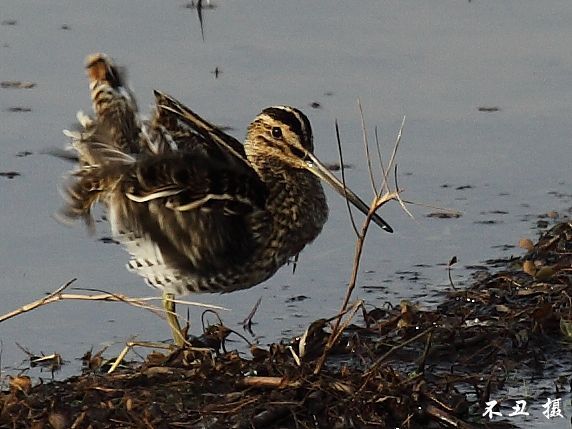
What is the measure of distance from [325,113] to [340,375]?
3.05m

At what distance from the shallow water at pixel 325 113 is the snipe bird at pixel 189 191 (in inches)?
14.9

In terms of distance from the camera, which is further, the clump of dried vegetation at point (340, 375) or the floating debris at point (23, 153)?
the floating debris at point (23, 153)

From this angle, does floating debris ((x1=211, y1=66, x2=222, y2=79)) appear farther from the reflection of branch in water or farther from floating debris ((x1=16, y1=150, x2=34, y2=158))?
floating debris ((x1=16, y1=150, x2=34, y2=158))

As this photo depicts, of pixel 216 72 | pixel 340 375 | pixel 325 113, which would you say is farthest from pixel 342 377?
pixel 216 72

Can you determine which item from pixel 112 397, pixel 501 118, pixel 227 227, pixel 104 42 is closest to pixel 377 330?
pixel 227 227

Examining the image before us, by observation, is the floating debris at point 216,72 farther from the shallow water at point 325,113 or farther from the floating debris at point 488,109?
the floating debris at point 488,109

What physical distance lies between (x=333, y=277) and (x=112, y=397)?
1.69m

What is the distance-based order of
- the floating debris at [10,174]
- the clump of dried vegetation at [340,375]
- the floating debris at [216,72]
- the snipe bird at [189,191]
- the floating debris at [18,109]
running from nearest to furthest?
the clump of dried vegetation at [340,375] < the snipe bird at [189,191] < the floating debris at [10,174] < the floating debris at [18,109] < the floating debris at [216,72]

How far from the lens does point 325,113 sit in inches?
321

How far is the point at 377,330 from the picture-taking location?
6117 millimetres

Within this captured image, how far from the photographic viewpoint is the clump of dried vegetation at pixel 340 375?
5.07m

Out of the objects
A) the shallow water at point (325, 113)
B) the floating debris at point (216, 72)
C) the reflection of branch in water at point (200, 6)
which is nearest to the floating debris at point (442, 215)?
the shallow water at point (325, 113)

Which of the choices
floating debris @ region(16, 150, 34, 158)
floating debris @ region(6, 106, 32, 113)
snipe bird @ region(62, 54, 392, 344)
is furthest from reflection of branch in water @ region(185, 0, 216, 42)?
snipe bird @ region(62, 54, 392, 344)

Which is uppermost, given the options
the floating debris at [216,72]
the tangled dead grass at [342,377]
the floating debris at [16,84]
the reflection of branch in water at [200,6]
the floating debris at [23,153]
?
the reflection of branch in water at [200,6]
